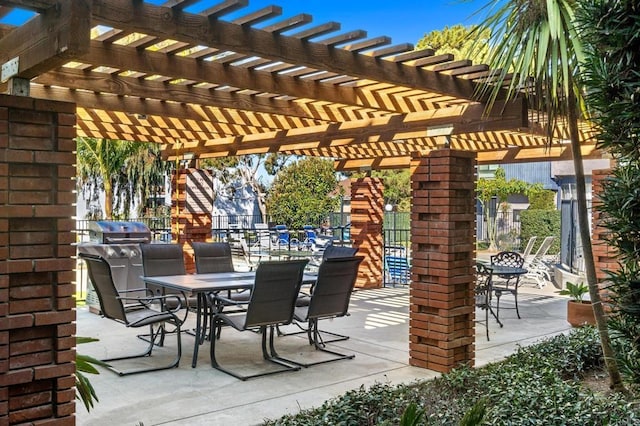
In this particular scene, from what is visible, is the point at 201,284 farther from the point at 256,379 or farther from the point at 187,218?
the point at 187,218

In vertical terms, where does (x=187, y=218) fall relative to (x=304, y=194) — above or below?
below

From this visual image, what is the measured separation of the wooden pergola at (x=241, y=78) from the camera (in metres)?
3.07

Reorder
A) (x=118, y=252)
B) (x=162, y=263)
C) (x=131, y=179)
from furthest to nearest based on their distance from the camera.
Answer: (x=131, y=179)
(x=118, y=252)
(x=162, y=263)

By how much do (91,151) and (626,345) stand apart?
18.7 meters

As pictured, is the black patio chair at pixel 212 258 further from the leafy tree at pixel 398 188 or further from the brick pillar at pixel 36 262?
the leafy tree at pixel 398 188

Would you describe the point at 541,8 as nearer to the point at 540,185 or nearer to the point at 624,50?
the point at 624,50

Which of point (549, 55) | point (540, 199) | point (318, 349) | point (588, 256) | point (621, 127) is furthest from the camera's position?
point (540, 199)

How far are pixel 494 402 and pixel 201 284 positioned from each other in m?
2.82

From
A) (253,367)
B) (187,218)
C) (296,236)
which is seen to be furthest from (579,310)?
(296,236)

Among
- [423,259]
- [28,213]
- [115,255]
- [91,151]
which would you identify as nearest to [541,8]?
[423,259]

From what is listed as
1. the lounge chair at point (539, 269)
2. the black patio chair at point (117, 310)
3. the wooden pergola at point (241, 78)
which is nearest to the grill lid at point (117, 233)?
the wooden pergola at point (241, 78)

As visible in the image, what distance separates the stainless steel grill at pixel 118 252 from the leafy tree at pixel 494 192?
15674 mm

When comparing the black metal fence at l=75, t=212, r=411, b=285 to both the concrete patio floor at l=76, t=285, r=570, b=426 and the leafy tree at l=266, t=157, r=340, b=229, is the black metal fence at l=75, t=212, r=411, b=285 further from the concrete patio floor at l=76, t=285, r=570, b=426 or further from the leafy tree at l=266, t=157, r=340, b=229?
the concrete patio floor at l=76, t=285, r=570, b=426

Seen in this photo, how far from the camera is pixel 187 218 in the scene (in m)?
9.31
